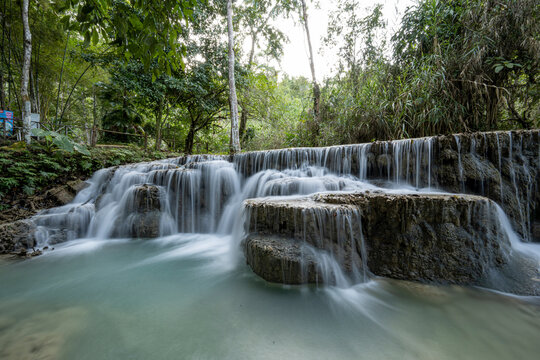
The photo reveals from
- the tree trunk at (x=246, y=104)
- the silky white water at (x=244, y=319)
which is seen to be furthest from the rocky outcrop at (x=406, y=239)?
the tree trunk at (x=246, y=104)

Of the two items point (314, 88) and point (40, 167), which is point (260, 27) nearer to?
point (314, 88)

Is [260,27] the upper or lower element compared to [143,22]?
upper

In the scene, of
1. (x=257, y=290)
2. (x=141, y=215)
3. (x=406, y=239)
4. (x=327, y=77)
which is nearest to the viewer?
(x=257, y=290)

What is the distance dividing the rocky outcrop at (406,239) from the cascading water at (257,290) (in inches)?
1.4

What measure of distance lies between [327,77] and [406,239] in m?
8.78

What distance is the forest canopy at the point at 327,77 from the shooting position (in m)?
1.62

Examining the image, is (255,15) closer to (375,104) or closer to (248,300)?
(375,104)

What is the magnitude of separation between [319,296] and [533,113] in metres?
6.67

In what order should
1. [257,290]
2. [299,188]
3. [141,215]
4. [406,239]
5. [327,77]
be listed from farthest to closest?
[327,77] → [141,215] → [299,188] → [406,239] → [257,290]

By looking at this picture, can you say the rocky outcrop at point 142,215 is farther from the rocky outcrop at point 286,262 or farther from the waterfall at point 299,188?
the rocky outcrop at point 286,262

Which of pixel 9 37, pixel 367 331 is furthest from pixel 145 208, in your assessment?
pixel 9 37

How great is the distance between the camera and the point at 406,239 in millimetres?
2449

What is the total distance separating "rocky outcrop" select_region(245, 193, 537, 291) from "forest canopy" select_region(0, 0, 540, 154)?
200 centimetres

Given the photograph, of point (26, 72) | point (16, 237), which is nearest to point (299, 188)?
point (16, 237)
